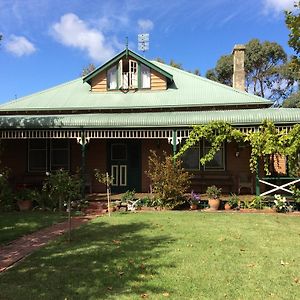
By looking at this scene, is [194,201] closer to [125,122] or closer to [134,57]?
[125,122]

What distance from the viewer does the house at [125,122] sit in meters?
16.1

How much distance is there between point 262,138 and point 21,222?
9103mm

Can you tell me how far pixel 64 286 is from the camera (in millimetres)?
6051

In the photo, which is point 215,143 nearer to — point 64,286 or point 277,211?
point 277,211

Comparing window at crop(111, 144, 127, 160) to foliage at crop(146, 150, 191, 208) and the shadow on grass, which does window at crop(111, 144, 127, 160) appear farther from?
the shadow on grass

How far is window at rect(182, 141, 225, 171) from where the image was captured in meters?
17.6

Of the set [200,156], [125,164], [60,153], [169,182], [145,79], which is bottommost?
[169,182]

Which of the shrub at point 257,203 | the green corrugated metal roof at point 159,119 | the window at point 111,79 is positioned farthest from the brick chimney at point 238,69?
the shrub at point 257,203

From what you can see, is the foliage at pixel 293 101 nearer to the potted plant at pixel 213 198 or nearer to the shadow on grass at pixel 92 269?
the potted plant at pixel 213 198

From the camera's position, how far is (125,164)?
18.3 m

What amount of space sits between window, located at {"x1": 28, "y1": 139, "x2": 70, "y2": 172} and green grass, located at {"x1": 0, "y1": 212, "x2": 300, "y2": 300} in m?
7.93

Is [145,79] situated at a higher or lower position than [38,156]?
higher

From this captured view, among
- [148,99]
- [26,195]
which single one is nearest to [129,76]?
[148,99]

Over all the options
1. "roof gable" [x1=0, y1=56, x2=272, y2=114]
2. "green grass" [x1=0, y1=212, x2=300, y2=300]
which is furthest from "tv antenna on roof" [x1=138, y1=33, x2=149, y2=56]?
"green grass" [x1=0, y1=212, x2=300, y2=300]
